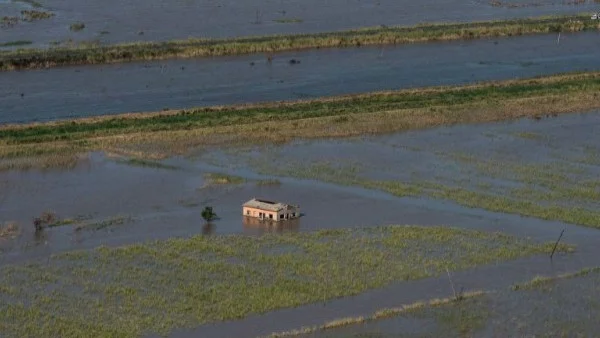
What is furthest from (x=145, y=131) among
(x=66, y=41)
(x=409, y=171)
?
(x=66, y=41)

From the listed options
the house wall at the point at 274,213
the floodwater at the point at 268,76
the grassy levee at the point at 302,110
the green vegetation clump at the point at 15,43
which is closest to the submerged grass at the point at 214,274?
the house wall at the point at 274,213

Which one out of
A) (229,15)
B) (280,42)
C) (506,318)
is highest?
(229,15)

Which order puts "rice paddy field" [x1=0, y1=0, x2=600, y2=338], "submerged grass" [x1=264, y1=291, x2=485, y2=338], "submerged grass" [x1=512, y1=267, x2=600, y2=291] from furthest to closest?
1. "submerged grass" [x1=512, y1=267, x2=600, y2=291]
2. "rice paddy field" [x1=0, y1=0, x2=600, y2=338]
3. "submerged grass" [x1=264, y1=291, x2=485, y2=338]

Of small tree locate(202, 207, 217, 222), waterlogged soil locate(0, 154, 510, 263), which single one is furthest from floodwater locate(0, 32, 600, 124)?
small tree locate(202, 207, 217, 222)

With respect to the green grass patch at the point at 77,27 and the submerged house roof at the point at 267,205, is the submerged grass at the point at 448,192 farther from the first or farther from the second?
the green grass patch at the point at 77,27

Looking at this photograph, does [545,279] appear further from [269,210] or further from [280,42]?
[280,42]

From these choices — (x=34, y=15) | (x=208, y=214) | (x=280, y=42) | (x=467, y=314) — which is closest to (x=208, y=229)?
(x=208, y=214)

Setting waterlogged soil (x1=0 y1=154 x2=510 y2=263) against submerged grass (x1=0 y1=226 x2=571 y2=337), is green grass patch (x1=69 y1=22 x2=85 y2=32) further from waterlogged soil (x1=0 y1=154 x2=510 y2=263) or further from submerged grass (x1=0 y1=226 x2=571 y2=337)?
submerged grass (x1=0 y1=226 x2=571 y2=337)
